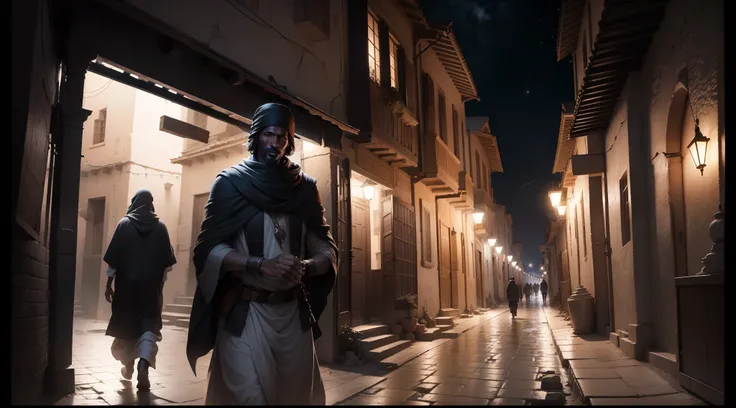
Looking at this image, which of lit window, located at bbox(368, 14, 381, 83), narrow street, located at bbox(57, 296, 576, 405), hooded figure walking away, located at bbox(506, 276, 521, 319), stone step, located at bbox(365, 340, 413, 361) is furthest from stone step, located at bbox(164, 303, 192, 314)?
hooded figure walking away, located at bbox(506, 276, 521, 319)

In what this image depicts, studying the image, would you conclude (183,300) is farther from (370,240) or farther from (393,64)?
(393,64)

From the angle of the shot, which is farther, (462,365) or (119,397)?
(462,365)

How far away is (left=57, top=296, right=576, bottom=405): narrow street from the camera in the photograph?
568 centimetres

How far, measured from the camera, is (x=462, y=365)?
8844mm

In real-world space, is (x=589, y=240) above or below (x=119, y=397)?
above

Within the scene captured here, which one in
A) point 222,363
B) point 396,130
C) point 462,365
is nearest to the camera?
point 222,363

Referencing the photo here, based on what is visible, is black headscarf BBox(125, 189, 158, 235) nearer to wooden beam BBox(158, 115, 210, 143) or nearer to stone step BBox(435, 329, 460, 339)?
wooden beam BBox(158, 115, 210, 143)

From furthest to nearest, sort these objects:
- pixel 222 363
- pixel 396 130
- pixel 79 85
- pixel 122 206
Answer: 1. pixel 122 206
2. pixel 396 130
3. pixel 79 85
4. pixel 222 363

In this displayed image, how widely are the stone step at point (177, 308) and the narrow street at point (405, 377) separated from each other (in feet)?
4.84

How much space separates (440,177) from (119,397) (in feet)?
35.7

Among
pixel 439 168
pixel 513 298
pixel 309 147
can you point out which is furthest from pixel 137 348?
pixel 513 298

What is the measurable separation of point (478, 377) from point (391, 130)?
5774 mm

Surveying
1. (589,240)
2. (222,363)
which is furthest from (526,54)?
(589,240)

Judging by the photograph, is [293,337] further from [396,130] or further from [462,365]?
[396,130]
